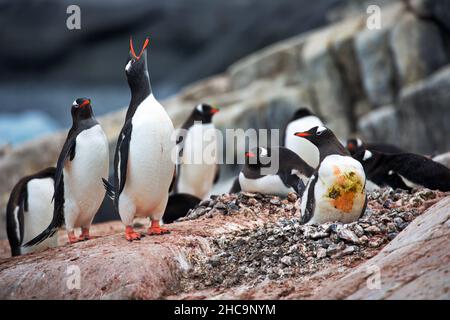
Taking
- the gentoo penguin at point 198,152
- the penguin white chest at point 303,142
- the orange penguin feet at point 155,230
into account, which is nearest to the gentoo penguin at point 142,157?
the orange penguin feet at point 155,230

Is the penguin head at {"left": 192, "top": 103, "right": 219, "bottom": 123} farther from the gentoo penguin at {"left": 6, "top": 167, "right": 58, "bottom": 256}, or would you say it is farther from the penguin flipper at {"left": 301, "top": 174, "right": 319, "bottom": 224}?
the penguin flipper at {"left": 301, "top": 174, "right": 319, "bottom": 224}

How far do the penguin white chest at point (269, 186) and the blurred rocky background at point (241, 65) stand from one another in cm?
714

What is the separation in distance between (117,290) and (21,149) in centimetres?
1314

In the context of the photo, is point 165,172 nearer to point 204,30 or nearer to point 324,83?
point 324,83

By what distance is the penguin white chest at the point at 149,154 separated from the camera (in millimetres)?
5484

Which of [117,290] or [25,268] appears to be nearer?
[117,290]

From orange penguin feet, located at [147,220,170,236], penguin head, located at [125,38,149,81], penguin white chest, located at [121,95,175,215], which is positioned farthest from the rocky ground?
penguin head, located at [125,38,149,81]

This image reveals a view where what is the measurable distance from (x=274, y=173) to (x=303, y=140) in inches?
56.7

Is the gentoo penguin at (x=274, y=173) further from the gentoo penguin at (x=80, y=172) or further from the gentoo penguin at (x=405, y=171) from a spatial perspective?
the gentoo penguin at (x=80, y=172)

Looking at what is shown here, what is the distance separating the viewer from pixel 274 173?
23.4ft

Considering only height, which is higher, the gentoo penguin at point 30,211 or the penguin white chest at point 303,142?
the penguin white chest at point 303,142

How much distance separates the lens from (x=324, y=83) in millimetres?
15805

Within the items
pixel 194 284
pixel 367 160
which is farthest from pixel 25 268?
pixel 367 160

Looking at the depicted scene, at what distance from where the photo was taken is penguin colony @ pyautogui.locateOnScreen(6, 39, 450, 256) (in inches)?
212
